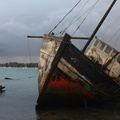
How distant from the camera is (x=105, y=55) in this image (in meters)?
14.7

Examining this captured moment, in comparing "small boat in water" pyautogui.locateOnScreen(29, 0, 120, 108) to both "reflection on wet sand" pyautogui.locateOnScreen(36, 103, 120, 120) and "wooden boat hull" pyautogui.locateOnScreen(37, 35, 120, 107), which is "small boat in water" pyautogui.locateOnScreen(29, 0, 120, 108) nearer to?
"wooden boat hull" pyautogui.locateOnScreen(37, 35, 120, 107)

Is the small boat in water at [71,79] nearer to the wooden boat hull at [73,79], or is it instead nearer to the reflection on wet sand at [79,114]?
the wooden boat hull at [73,79]

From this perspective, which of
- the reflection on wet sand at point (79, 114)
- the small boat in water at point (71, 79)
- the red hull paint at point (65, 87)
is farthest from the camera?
the red hull paint at point (65, 87)

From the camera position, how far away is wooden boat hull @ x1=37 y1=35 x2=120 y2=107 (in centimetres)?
1268

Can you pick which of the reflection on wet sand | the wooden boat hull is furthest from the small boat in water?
the reflection on wet sand

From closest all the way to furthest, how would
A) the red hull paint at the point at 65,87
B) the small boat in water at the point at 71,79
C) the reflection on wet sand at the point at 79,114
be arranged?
the reflection on wet sand at the point at 79,114 < the small boat in water at the point at 71,79 < the red hull paint at the point at 65,87

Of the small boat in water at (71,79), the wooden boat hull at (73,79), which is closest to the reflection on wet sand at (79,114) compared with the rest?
the small boat in water at (71,79)

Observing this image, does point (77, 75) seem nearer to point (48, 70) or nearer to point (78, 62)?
point (78, 62)

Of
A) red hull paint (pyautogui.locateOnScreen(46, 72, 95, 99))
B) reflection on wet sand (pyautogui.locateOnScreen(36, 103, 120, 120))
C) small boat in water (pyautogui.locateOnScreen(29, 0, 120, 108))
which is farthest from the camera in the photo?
red hull paint (pyautogui.locateOnScreen(46, 72, 95, 99))

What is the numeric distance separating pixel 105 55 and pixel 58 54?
3.47 metres

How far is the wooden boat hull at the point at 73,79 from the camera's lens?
12680mm

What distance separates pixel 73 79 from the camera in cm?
1277

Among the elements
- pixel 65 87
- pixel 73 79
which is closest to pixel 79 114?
pixel 65 87

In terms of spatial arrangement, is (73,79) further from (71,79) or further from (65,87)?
(65,87)
